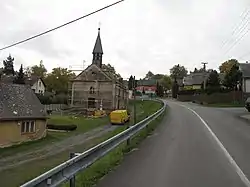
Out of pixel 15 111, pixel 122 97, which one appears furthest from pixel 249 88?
pixel 15 111

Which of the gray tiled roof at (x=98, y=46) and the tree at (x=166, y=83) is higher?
the gray tiled roof at (x=98, y=46)

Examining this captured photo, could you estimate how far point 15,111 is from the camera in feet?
115

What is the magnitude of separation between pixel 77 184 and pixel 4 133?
2573 centimetres

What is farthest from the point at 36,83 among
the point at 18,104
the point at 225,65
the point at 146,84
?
the point at 146,84

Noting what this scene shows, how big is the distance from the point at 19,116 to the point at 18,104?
293 cm

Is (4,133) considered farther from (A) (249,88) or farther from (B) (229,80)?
(B) (229,80)

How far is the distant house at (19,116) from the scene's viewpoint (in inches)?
1278

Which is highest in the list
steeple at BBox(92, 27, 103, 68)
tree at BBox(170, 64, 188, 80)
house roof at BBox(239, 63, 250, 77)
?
tree at BBox(170, 64, 188, 80)

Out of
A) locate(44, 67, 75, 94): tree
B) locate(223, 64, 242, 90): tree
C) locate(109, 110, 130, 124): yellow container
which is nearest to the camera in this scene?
locate(109, 110, 130, 124): yellow container

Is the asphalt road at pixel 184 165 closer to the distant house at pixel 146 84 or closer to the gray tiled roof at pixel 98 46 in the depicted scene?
the gray tiled roof at pixel 98 46

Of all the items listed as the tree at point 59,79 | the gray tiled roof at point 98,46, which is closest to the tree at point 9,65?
the tree at point 59,79

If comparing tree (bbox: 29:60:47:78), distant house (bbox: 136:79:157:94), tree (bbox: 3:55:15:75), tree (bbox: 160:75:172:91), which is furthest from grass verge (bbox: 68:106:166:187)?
distant house (bbox: 136:79:157:94)

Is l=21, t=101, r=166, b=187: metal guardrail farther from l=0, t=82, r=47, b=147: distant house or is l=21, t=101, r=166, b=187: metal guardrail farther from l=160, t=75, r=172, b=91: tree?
l=160, t=75, r=172, b=91: tree

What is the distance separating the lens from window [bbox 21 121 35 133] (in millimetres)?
35050
